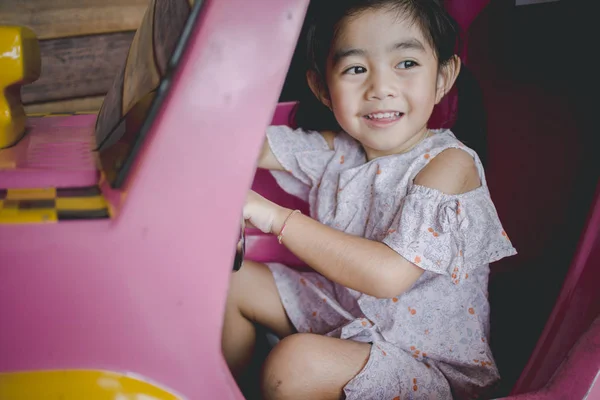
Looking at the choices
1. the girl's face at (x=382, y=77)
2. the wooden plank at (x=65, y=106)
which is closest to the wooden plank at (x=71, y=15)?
the wooden plank at (x=65, y=106)

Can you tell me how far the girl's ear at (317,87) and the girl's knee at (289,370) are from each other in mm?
393

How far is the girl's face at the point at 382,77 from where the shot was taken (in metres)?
0.75

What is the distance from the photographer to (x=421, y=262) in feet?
2.15

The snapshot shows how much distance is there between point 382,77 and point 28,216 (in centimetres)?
49

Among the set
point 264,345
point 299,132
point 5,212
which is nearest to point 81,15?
point 299,132

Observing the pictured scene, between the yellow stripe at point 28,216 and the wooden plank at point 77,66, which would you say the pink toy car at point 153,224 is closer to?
the yellow stripe at point 28,216

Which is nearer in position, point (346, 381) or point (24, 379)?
point (24, 379)

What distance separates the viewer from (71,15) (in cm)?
146

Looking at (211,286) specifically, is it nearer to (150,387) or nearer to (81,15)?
(150,387)

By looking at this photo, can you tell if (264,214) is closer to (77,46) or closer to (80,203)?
(80,203)

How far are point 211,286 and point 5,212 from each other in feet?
0.59

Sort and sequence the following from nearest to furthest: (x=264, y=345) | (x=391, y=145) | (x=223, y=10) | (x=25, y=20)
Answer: (x=223, y=10), (x=391, y=145), (x=264, y=345), (x=25, y=20)

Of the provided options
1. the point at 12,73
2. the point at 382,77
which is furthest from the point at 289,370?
the point at 12,73

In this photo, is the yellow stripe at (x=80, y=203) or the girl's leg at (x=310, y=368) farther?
the girl's leg at (x=310, y=368)
